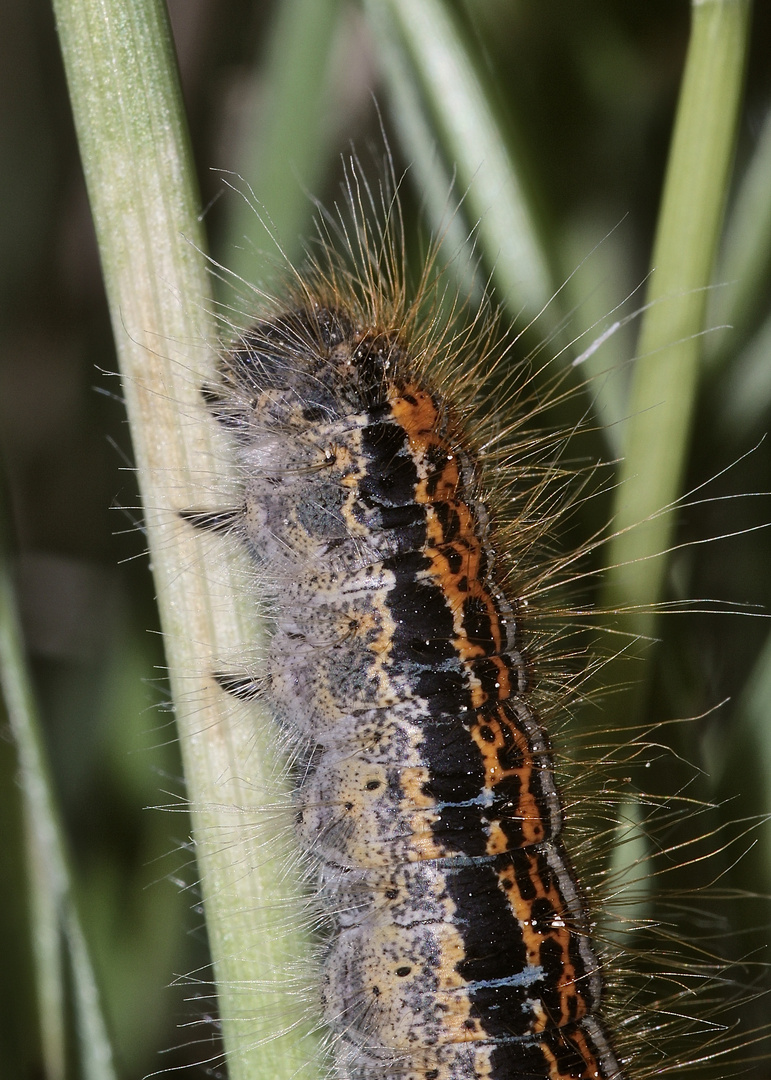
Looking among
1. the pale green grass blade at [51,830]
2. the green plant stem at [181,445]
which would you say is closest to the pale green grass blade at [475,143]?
the green plant stem at [181,445]

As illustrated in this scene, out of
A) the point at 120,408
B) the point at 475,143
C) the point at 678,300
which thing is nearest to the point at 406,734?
the point at 678,300

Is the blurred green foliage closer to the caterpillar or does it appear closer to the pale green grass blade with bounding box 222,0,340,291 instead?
the pale green grass blade with bounding box 222,0,340,291

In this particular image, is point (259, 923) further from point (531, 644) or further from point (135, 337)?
point (135, 337)

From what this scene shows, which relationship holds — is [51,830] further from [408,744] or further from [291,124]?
[291,124]

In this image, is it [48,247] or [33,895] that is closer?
[33,895]

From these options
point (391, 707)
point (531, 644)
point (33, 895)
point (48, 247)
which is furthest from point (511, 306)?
point (48, 247)
